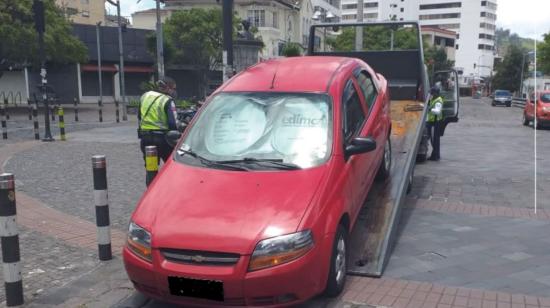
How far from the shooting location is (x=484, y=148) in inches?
564

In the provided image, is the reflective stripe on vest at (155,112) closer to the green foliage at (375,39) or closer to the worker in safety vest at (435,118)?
the worker in safety vest at (435,118)

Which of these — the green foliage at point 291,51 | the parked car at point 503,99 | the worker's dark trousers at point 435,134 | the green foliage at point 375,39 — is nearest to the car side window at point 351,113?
the worker's dark trousers at point 435,134

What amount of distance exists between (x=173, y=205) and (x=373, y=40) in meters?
47.4

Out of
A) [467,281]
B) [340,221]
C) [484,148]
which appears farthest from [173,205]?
[484,148]

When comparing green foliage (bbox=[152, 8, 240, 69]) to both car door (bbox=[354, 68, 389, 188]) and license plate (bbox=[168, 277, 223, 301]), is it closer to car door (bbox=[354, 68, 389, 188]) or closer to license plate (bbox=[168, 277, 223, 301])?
car door (bbox=[354, 68, 389, 188])

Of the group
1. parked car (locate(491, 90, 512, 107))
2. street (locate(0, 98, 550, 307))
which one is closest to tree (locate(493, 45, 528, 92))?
parked car (locate(491, 90, 512, 107))

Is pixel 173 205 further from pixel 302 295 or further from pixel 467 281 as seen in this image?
pixel 467 281

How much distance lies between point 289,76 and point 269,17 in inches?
1953

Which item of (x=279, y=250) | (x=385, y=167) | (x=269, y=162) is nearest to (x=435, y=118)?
(x=385, y=167)

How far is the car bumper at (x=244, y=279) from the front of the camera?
140 inches

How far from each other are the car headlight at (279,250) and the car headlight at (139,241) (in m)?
0.80

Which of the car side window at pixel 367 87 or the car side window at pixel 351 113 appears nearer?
the car side window at pixel 351 113

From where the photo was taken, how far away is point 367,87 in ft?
19.9

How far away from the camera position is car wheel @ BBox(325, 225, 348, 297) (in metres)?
4.09
